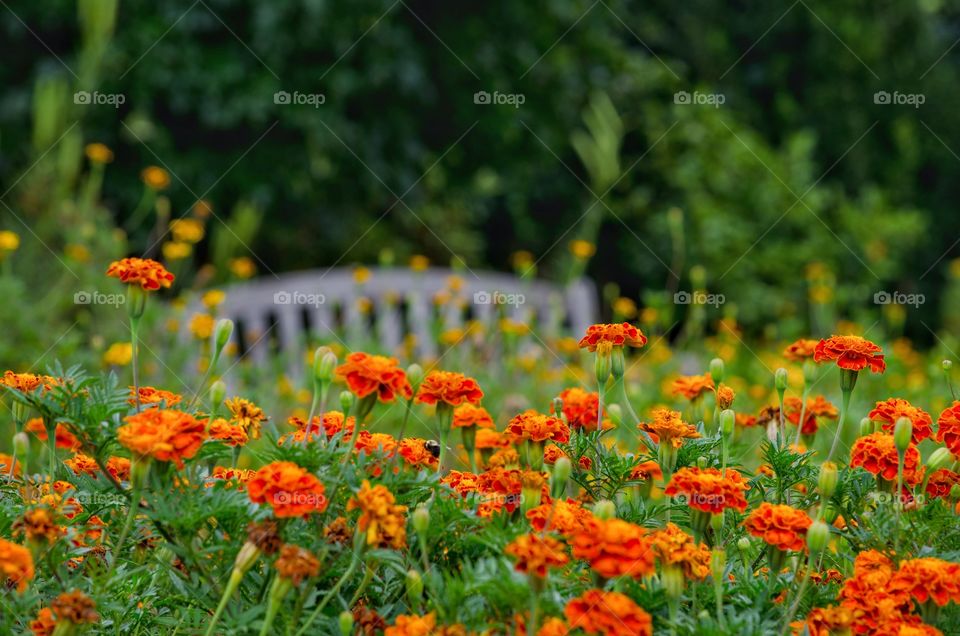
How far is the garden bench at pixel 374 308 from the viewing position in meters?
3.57

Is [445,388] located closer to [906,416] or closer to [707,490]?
[707,490]

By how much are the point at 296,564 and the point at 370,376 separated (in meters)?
0.25

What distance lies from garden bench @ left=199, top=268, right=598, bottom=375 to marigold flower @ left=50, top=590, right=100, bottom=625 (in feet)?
7.89

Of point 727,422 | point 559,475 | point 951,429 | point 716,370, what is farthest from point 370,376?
point 951,429

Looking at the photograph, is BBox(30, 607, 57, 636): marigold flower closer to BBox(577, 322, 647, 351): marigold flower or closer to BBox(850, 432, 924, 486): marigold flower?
BBox(577, 322, 647, 351): marigold flower

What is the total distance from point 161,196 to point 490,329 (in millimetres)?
2355

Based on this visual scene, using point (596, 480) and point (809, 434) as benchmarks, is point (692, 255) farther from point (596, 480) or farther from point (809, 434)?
point (596, 480)

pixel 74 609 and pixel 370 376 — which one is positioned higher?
pixel 370 376

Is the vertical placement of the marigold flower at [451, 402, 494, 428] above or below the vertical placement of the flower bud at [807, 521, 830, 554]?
above

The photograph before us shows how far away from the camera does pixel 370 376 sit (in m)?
1.13

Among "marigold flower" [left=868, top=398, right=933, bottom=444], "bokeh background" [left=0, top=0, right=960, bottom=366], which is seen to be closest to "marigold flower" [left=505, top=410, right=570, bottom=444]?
"marigold flower" [left=868, top=398, right=933, bottom=444]

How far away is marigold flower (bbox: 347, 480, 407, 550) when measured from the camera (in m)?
0.98

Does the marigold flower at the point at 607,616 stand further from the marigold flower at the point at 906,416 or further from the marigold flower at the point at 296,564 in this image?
the marigold flower at the point at 906,416

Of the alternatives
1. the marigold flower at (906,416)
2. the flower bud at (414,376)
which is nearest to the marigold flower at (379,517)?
the flower bud at (414,376)
